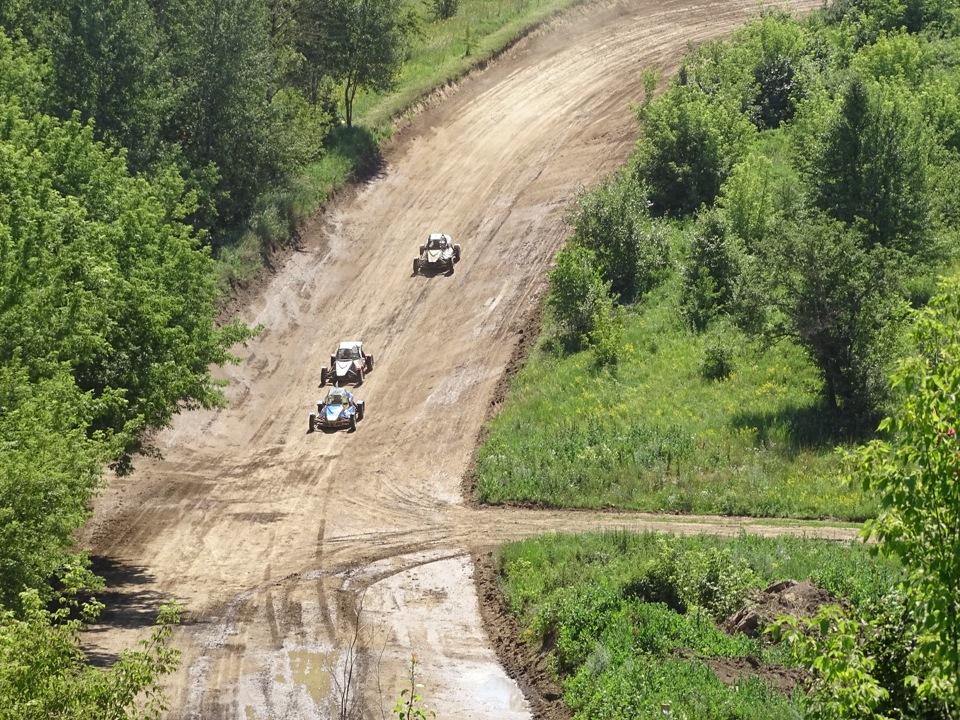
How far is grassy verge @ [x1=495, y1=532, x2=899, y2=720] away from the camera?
20594 mm

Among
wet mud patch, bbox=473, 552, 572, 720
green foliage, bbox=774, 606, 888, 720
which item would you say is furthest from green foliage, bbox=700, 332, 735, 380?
green foliage, bbox=774, 606, 888, 720

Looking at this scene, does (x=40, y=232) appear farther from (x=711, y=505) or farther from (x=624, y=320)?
(x=624, y=320)

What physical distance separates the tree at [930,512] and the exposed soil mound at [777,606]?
454 inches

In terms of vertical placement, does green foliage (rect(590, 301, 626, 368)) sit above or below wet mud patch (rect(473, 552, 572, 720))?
above

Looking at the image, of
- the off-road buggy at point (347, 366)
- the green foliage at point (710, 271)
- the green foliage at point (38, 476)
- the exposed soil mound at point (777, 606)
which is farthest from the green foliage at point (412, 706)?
the green foliage at point (710, 271)

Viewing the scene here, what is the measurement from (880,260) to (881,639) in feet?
83.9

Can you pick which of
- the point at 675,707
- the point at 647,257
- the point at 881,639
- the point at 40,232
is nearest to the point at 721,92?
the point at 647,257

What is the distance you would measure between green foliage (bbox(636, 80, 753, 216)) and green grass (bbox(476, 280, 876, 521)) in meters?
10.6

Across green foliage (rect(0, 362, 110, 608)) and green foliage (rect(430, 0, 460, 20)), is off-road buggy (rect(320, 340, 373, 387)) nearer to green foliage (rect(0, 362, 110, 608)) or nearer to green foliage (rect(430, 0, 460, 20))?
green foliage (rect(0, 362, 110, 608))

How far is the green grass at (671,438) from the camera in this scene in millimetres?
33500

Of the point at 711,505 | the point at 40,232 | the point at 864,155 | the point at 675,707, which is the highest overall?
the point at 40,232

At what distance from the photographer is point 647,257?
4709cm

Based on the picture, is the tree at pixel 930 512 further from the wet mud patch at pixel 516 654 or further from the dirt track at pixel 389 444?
the dirt track at pixel 389 444

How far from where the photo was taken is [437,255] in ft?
170
